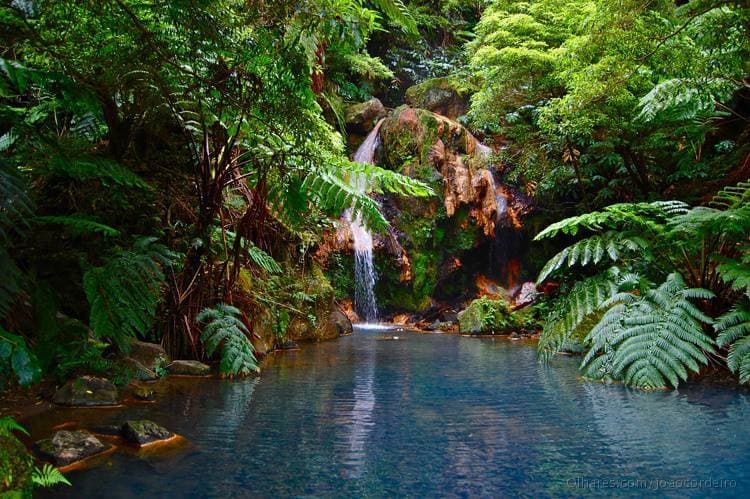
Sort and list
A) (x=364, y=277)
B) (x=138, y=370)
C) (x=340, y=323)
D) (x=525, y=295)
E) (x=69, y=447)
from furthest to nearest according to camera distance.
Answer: (x=364, y=277), (x=525, y=295), (x=340, y=323), (x=138, y=370), (x=69, y=447)

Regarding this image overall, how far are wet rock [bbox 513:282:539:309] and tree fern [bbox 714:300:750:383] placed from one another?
19.9ft

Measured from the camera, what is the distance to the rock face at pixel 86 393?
322 centimetres

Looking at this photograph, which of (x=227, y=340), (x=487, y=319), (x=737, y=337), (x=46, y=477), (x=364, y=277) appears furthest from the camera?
(x=364, y=277)

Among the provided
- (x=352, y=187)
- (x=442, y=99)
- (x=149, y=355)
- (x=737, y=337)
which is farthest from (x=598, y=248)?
(x=442, y=99)

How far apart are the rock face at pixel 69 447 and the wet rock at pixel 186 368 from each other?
6.34 ft

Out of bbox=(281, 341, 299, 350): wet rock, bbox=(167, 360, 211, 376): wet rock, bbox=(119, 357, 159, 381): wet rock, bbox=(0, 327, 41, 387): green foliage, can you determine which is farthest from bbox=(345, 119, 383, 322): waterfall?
bbox=(0, 327, 41, 387): green foliage

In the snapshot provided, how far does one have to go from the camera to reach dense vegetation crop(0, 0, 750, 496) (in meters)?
2.85

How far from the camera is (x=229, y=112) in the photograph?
4.17 metres

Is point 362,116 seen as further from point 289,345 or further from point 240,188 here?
point 289,345

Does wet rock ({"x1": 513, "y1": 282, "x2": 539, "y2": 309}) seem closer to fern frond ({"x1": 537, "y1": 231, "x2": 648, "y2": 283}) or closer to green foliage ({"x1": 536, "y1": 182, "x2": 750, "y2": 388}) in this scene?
green foliage ({"x1": 536, "y1": 182, "x2": 750, "y2": 388})

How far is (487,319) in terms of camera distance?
30.3 feet

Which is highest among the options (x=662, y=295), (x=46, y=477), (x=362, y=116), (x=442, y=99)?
(x=442, y=99)

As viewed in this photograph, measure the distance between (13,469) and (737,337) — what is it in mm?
4875

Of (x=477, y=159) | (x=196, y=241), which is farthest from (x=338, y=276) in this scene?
(x=196, y=241)
